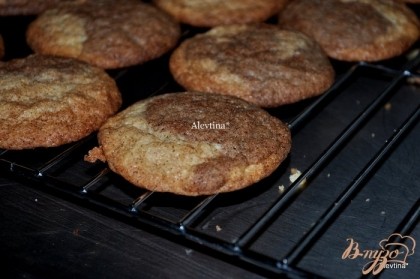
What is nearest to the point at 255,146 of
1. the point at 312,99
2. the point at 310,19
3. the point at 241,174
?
the point at 241,174

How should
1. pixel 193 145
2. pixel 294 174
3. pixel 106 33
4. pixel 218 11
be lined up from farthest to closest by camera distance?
pixel 218 11
pixel 106 33
pixel 294 174
pixel 193 145

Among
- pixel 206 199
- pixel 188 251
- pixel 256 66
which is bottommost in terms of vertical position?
pixel 188 251

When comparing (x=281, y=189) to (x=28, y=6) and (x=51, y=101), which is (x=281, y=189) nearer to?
(x=51, y=101)

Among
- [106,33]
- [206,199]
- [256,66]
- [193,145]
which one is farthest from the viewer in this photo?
[106,33]

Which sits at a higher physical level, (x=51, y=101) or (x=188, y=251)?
(x=51, y=101)

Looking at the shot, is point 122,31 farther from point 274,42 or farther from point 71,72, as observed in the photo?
point 274,42

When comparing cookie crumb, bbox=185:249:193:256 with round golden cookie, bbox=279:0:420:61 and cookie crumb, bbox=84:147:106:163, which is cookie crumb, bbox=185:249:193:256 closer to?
cookie crumb, bbox=84:147:106:163

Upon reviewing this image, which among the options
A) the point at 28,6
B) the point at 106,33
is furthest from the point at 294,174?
the point at 28,6

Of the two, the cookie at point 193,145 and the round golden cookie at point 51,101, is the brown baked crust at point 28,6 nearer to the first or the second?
the round golden cookie at point 51,101
